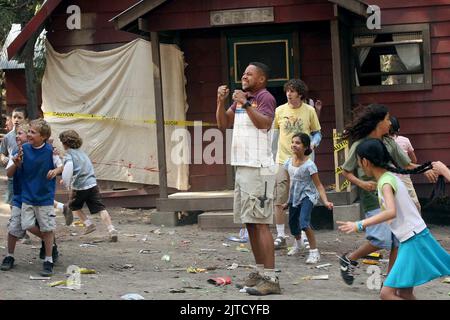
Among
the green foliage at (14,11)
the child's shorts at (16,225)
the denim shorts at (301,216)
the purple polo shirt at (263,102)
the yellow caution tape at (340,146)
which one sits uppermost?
the green foliage at (14,11)

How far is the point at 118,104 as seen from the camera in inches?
552

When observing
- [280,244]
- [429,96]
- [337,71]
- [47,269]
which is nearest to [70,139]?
[47,269]

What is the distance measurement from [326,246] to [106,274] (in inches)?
125

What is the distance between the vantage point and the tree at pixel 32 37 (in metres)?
14.5

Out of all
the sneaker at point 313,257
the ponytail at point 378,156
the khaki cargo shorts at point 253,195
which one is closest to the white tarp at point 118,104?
the sneaker at point 313,257

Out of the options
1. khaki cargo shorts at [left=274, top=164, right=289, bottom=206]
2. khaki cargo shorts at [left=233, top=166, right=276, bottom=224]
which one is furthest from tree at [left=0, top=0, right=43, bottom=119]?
khaki cargo shorts at [left=233, top=166, right=276, bottom=224]

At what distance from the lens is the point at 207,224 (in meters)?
12.3

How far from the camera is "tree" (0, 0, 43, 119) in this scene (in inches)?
572

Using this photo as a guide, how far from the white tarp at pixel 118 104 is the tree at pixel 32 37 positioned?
0.45 meters

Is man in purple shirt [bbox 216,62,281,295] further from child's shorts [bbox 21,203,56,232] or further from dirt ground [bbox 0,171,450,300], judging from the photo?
child's shorts [bbox 21,203,56,232]

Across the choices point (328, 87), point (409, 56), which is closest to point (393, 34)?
point (409, 56)

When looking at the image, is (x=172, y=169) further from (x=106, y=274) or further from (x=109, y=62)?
(x=106, y=274)

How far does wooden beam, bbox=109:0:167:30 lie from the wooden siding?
3.37 metres

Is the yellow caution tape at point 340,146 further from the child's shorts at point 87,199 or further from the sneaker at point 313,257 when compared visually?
the child's shorts at point 87,199
